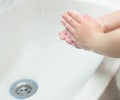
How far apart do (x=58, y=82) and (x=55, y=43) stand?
138 millimetres

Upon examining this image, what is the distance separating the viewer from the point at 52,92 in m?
0.71

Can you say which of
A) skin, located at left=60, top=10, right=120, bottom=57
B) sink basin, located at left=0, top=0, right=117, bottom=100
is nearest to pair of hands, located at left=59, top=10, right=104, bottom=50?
skin, located at left=60, top=10, right=120, bottom=57

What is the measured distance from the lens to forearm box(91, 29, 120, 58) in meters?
0.53

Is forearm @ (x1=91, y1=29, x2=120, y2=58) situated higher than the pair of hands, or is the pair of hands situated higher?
the pair of hands

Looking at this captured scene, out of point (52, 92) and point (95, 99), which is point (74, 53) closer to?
point (52, 92)

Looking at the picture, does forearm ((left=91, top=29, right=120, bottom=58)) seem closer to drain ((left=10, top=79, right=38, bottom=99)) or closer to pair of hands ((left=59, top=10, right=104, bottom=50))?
pair of hands ((left=59, top=10, right=104, bottom=50))

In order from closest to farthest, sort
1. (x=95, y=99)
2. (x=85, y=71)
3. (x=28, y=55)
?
(x=95, y=99), (x=85, y=71), (x=28, y=55)

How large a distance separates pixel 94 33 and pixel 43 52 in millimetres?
285

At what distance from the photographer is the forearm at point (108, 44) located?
0.53 m

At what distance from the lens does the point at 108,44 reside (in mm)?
531

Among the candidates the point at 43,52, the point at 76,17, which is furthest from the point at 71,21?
the point at 43,52

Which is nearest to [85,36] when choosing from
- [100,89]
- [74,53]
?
[100,89]

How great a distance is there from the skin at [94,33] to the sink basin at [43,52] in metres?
0.09

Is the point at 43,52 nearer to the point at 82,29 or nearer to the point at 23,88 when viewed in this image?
the point at 23,88
